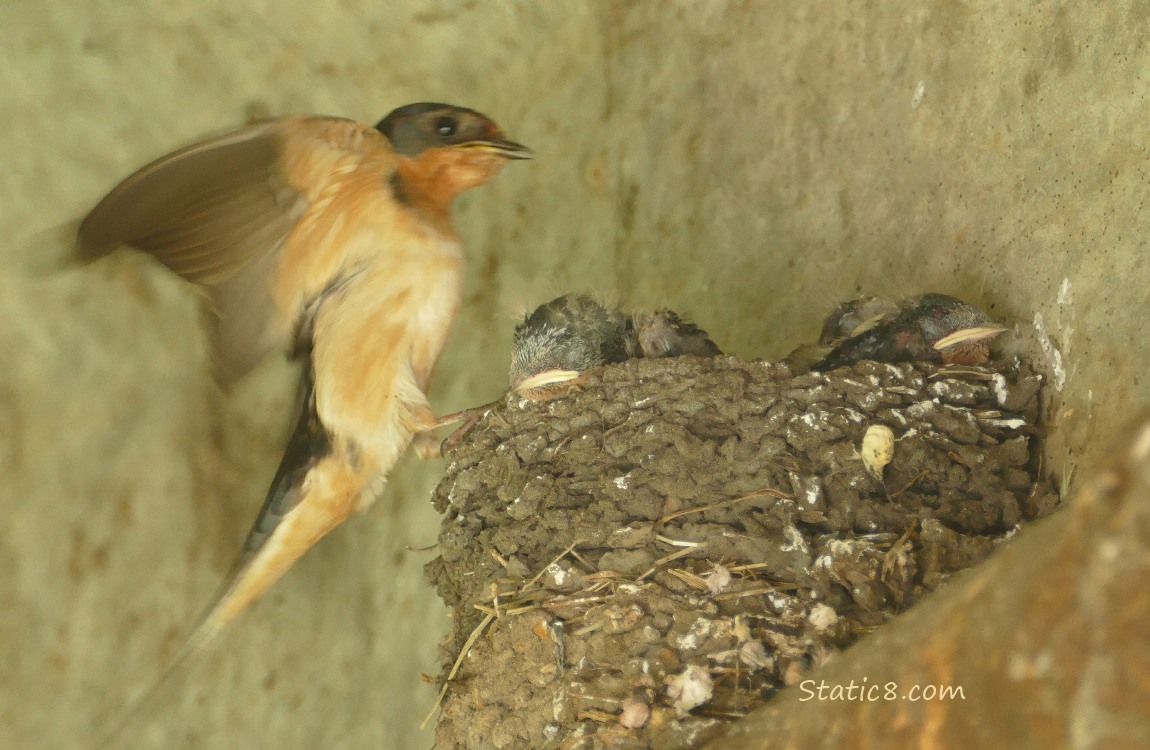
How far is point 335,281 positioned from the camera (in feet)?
7.35

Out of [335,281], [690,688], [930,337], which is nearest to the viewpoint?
[690,688]

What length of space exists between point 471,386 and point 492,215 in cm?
52

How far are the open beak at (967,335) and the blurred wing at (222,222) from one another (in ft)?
4.62

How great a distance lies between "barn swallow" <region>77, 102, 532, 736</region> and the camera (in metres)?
2.04

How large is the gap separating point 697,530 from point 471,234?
1.39 metres

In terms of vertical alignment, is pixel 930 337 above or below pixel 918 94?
below

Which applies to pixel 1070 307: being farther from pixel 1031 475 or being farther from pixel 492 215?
pixel 492 215

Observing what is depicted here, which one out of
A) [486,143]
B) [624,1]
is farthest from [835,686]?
[624,1]

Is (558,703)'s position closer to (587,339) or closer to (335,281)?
(587,339)

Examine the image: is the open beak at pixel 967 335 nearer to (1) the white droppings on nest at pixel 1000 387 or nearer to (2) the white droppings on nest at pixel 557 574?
(1) the white droppings on nest at pixel 1000 387

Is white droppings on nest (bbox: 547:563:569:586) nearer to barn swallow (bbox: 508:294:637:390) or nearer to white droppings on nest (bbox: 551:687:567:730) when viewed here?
white droppings on nest (bbox: 551:687:567:730)

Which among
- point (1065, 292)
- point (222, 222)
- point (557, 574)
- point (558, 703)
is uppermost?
point (222, 222)

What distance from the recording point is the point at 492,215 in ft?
9.66

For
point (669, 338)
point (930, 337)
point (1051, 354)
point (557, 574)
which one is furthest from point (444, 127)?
point (1051, 354)
